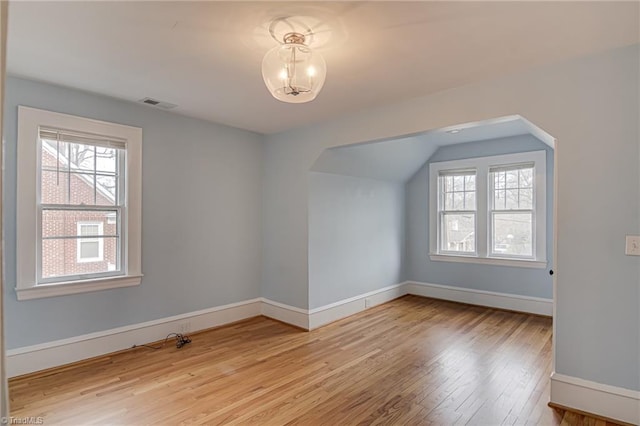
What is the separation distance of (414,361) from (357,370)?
0.61 metres

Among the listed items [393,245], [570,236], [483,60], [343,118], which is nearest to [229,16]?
[483,60]

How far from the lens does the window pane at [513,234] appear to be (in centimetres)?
499

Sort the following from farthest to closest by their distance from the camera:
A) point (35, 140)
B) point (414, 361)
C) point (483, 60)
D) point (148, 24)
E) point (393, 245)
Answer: point (393, 245), point (414, 361), point (35, 140), point (483, 60), point (148, 24)

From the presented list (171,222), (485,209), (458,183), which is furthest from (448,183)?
(171,222)

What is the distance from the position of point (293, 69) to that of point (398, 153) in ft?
11.2

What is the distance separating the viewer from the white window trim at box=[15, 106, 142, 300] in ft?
9.41

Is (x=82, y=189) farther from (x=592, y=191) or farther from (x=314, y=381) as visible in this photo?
(x=592, y=191)

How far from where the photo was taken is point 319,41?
2.21 meters

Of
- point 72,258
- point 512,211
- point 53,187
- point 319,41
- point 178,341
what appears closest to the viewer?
point 319,41

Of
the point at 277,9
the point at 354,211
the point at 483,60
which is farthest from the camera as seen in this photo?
the point at 354,211

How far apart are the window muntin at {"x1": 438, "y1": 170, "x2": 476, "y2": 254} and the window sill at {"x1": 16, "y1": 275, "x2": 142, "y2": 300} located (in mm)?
4645

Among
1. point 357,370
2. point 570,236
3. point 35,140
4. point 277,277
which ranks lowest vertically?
point 357,370

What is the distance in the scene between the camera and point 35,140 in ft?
9.64

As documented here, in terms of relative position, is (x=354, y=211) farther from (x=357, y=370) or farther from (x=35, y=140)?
(x=35, y=140)
